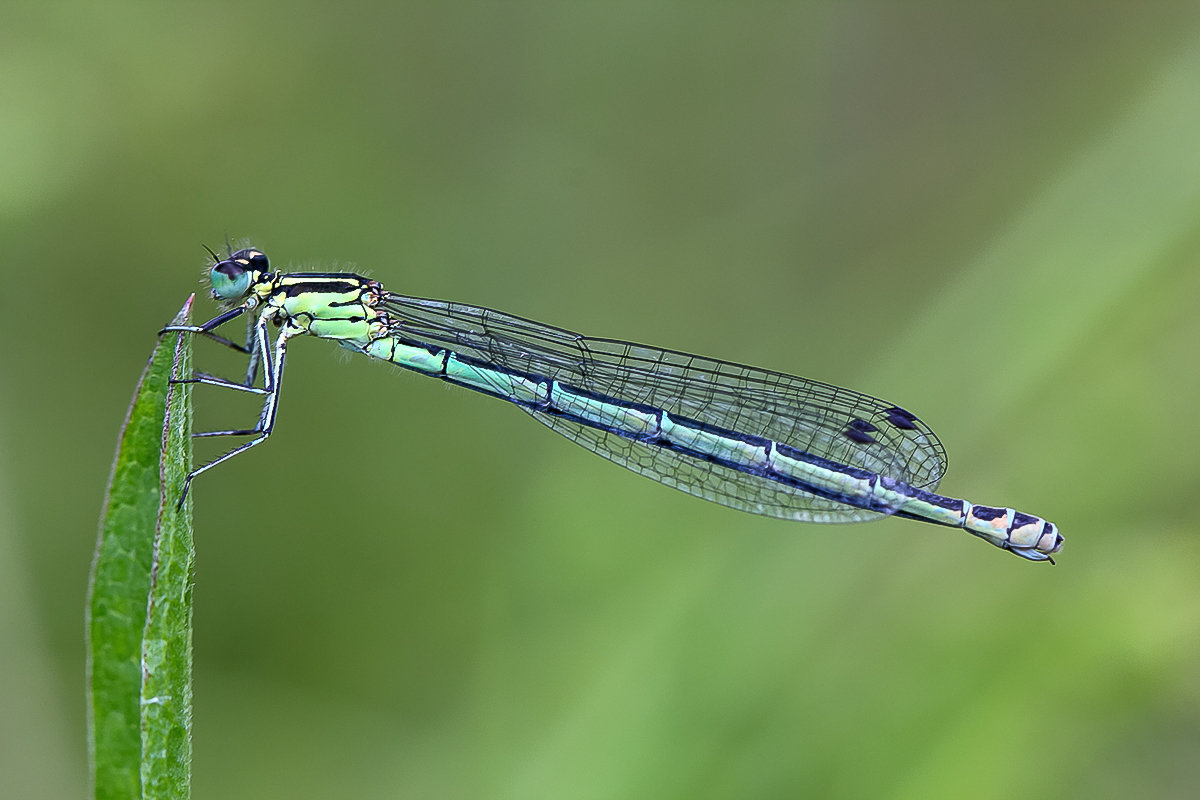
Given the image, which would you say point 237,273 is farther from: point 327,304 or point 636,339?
point 636,339

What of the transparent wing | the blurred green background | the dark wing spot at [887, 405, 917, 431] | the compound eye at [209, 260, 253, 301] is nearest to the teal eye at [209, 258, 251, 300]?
the compound eye at [209, 260, 253, 301]

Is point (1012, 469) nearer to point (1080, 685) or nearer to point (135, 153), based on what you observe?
point (1080, 685)

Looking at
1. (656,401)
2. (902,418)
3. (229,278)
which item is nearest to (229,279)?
(229,278)

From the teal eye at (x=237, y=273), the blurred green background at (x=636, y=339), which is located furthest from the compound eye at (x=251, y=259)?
the blurred green background at (x=636, y=339)

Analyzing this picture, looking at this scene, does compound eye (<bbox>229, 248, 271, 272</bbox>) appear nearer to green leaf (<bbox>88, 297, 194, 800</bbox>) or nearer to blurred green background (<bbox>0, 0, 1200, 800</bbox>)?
blurred green background (<bbox>0, 0, 1200, 800</bbox>)

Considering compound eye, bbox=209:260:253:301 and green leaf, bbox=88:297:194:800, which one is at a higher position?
compound eye, bbox=209:260:253:301

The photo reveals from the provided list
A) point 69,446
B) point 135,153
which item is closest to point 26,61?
point 135,153
